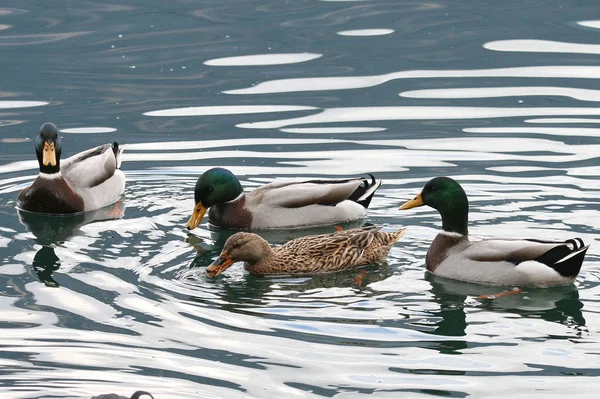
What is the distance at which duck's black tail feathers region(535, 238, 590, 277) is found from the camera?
10.6 meters

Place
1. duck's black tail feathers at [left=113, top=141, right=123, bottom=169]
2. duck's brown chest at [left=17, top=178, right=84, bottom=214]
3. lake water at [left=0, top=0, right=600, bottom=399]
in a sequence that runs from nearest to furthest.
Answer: lake water at [left=0, top=0, right=600, bottom=399] → duck's brown chest at [left=17, top=178, right=84, bottom=214] → duck's black tail feathers at [left=113, top=141, right=123, bottom=169]

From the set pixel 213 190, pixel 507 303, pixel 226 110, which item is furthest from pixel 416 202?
pixel 226 110

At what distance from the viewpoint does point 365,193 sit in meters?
13.1

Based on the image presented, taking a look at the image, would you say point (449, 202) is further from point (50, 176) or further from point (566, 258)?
point (50, 176)

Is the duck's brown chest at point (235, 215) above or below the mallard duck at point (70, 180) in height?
below

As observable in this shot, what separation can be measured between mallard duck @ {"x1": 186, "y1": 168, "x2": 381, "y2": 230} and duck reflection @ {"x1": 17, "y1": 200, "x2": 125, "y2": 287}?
37.5 inches

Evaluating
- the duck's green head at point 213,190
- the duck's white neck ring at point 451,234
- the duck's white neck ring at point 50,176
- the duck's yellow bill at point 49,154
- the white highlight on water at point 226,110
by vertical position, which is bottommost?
the duck's white neck ring at point 451,234

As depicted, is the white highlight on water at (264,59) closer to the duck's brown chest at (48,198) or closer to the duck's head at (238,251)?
the duck's brown chest at (48,198)

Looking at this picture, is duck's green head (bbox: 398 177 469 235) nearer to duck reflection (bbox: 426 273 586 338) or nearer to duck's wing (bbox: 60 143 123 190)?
duck reflection (bbox: 426 273 586 338)

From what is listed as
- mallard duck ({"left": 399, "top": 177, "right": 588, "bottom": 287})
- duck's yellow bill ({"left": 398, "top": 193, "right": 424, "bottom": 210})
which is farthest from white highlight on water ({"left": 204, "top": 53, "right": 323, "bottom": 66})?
mallard duck ({"left": 399, "top": 177, "right": 588, "bottom": 287})

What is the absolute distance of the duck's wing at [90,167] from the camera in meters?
14.1

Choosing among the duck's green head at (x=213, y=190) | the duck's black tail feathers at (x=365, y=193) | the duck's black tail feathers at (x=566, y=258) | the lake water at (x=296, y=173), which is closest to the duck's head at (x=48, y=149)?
the lake water at (x=296, y=173)

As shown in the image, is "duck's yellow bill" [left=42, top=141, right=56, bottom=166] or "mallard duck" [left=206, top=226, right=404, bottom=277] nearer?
"mallard duck" [left=206, top=226, right=404, bottom=277]

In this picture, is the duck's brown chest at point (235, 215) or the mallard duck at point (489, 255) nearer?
the mallard duck at point (489, 255)
